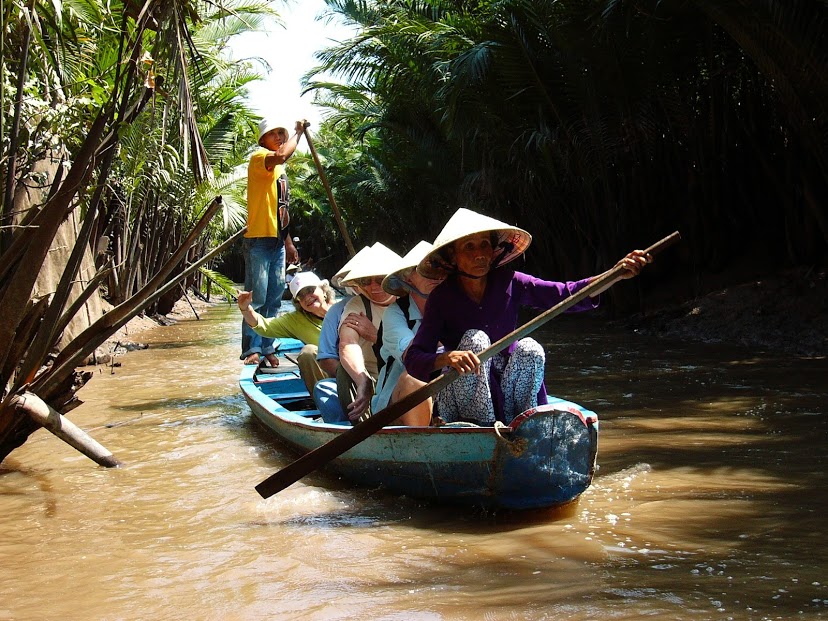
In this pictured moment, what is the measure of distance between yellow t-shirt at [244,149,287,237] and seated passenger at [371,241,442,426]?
3.30 metres

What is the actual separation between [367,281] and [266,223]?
3.04 m

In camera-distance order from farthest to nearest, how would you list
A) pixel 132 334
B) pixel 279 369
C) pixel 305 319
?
pixel 132 334 < pixel 279 369 < pixel 305 319

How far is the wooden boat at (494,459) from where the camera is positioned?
14.6 feet

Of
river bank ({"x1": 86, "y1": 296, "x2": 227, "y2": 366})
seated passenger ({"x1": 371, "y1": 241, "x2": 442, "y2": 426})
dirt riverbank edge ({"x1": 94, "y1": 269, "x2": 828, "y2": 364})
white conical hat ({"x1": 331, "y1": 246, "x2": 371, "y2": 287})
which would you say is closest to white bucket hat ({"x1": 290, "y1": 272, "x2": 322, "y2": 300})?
white conical hat ({"x1": 331, "y1": 246, "x2": 371, "y2": 287})

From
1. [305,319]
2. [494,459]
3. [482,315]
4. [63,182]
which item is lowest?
[494,459]

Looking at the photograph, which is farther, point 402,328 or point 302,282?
point 302,282

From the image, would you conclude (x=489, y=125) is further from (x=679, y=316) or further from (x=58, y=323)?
(x=58, y=323)

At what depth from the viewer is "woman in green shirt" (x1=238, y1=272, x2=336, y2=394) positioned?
6.95 metres

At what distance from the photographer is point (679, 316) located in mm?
13359

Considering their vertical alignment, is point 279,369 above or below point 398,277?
below

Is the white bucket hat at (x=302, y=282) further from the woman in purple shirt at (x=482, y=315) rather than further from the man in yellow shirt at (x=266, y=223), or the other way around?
the woman in purple shirt at (x=482, y=315)

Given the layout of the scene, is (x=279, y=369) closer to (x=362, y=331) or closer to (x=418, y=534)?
(x=362, y=331)

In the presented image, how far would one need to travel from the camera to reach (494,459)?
4559mm

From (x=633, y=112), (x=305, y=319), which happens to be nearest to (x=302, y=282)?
(x=305, y=319)
